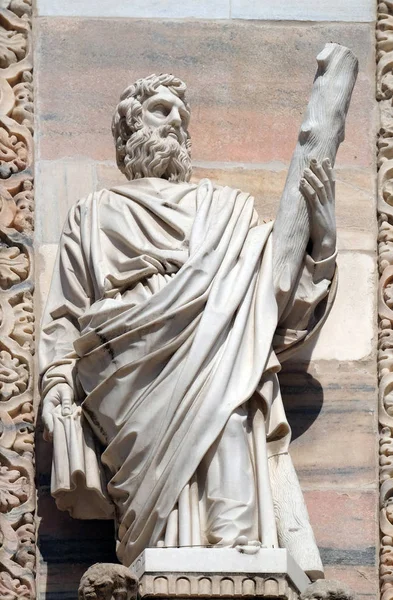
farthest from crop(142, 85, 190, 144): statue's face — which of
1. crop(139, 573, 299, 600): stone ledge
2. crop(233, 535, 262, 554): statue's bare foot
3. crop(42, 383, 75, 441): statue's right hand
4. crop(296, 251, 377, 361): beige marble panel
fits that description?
crop(139, 573, 299, 600): stone ledge

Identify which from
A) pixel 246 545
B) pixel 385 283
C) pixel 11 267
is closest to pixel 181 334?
pixel 246 545

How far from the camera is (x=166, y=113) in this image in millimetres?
9648

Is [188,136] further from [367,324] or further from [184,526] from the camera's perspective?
[184,526]

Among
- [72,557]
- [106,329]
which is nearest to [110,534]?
[72,557]

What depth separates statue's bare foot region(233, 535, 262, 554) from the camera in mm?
8617

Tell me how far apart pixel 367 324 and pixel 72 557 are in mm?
1273

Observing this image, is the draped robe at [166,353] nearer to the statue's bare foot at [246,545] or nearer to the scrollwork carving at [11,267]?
the statue's bare foot at [246,545]

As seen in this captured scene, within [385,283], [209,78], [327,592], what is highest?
[209,78]

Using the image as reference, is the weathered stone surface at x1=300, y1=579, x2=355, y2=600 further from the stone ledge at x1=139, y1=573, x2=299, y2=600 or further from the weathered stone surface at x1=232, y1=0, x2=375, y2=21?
the weathered stone surface at x1=232, y1=0, x2=375, y2=21

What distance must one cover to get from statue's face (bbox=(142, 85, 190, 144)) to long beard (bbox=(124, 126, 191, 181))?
18 mm

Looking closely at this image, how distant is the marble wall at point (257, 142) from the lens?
31.2 ft

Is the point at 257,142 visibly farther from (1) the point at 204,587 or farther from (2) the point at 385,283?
(1) the point at 204,587

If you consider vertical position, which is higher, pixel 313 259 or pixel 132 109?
pixel 132 109

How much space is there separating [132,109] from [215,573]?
179 cm
